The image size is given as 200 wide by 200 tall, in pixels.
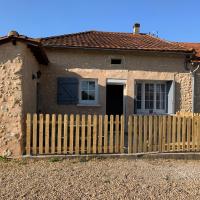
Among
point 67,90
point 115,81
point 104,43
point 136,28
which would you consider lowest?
point 67,90

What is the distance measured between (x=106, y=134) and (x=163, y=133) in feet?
5.37

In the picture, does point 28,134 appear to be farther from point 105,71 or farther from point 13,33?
point 105,71

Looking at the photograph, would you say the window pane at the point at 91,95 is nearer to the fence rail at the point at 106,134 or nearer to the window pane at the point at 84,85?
the window pane at the point at 84,85

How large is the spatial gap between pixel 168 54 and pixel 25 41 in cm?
721

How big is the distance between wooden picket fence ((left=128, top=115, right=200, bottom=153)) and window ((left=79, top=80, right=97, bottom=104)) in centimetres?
482

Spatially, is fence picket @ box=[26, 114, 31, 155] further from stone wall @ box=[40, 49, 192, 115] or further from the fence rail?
stone wall @ box=[40, 49, 192, 115]

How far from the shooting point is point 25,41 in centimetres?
744

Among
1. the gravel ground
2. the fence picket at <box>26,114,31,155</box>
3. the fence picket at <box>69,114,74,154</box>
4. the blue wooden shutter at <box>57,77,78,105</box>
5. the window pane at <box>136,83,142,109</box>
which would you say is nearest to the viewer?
the gravel ground

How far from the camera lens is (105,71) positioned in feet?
40.8

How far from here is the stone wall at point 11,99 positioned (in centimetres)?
726

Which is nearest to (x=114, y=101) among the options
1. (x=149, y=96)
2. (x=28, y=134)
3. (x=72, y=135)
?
(x=149, y=96)

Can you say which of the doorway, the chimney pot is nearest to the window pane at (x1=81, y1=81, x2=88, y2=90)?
the doorway

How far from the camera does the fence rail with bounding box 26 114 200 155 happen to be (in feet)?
24.1

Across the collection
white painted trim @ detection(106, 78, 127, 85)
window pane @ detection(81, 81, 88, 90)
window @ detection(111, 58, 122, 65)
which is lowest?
window pane @ detection(81, 81, 88, 90)
